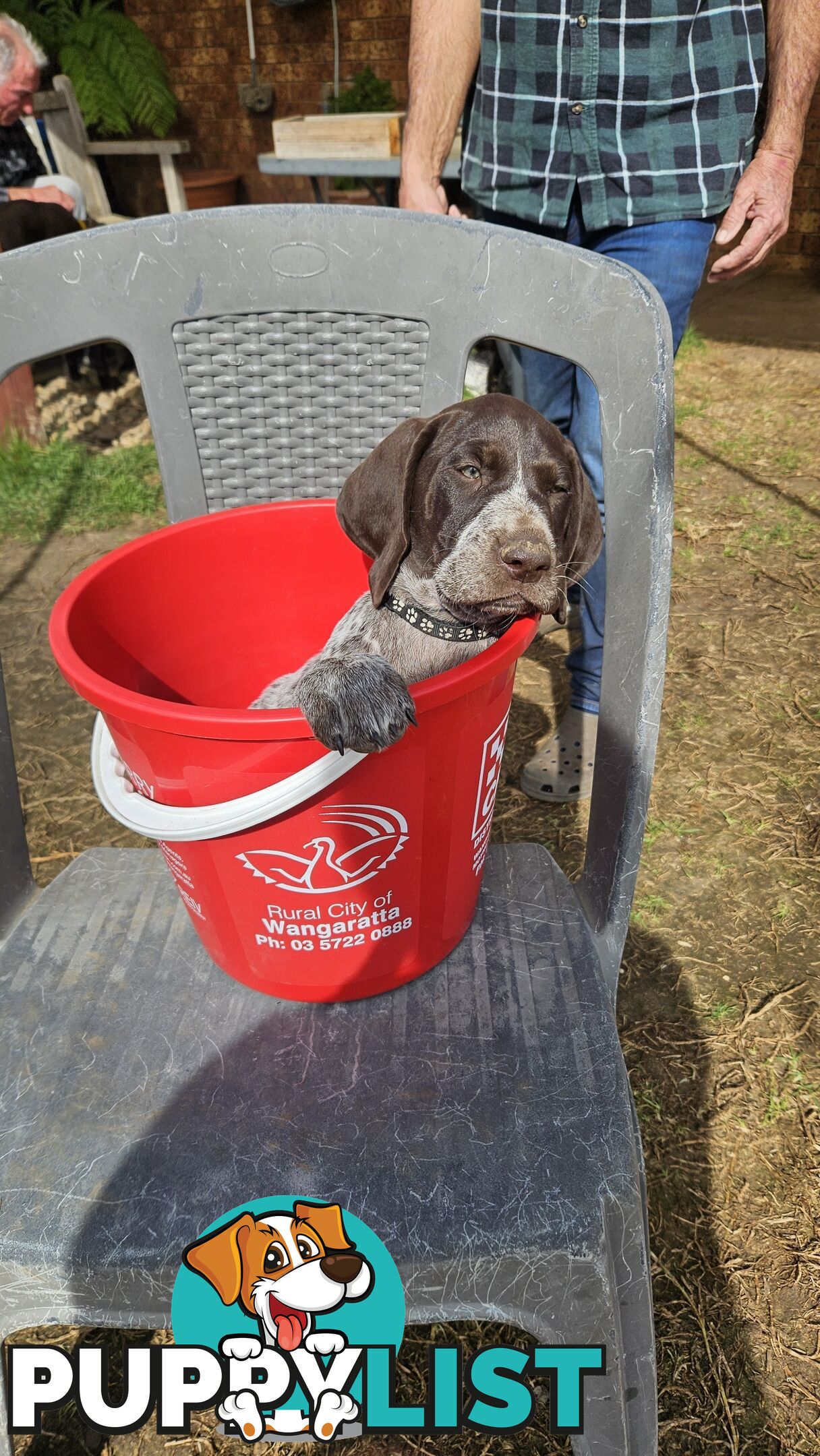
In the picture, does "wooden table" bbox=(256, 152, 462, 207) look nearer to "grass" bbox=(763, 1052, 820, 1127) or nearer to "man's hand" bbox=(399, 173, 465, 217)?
"man's hand" bbox=(399, 173, 465, 217)

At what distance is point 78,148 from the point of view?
285 inches

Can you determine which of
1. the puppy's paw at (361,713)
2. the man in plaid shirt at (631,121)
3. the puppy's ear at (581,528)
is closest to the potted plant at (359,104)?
the man in plaid shirt at (631,121)

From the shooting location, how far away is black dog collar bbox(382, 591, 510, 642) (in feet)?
5.70

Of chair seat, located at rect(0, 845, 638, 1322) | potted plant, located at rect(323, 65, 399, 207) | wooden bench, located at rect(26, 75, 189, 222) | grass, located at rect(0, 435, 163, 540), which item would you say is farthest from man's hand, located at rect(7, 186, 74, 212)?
chair seat, located at rect(0, 845, 638, 1322)

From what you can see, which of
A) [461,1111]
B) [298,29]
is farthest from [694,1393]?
[298,29]

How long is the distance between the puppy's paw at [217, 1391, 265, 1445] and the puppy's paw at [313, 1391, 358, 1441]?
80 mm

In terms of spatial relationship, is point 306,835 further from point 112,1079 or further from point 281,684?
point 281,684

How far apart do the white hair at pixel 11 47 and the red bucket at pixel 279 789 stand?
5776mm

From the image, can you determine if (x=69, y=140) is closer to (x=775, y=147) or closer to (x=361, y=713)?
(x=775, y=147)

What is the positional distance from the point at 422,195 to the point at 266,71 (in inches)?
320

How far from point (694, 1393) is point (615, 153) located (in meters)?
2.67

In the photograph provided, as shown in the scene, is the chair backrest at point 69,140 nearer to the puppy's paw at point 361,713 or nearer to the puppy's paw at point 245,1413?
the puppy's paw at point 361,713

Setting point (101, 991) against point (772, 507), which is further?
point (772, 507)

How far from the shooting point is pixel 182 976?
1647mm
